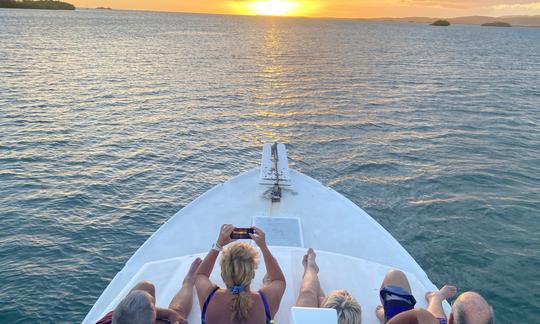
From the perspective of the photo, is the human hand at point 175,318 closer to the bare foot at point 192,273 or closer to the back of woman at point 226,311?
the back of woman at point 226,311

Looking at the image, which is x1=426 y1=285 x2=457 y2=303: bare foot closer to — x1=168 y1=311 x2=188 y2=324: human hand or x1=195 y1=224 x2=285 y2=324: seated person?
x1=195 y1=224 x2=285 y2=324: seated person

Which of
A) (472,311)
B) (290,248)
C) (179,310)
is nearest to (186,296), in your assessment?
(179,310)

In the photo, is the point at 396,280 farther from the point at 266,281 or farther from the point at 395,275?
the point at 266,281

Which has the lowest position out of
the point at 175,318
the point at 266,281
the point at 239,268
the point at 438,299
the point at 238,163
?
the point at 238,163

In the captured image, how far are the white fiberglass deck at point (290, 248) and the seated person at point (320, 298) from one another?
183 millimetres

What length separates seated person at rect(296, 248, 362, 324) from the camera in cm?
359

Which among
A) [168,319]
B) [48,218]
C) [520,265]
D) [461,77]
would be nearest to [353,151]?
[520,265]

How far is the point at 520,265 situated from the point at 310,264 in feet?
23.3

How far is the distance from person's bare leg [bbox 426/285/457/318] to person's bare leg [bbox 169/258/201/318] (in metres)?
2.79

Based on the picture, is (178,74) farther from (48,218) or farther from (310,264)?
(310,264)

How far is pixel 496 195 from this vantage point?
13859 millimetres

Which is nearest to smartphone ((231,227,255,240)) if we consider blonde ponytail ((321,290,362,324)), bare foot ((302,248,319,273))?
bare foot ((302,248,319,273))

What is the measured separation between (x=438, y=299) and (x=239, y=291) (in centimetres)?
270

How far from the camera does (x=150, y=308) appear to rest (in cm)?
354
